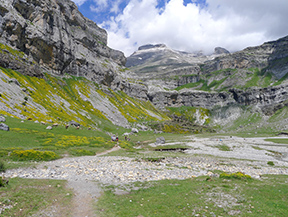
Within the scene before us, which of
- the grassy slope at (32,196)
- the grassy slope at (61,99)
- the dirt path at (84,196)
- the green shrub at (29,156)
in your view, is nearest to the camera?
the grassy slope at (32,196)

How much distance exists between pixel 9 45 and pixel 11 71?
31721mm

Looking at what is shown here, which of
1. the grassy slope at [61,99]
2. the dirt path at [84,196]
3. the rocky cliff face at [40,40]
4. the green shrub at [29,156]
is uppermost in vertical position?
the rocky cliff face at [40,40]

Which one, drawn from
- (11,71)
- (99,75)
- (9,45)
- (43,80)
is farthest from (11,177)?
(99,75)

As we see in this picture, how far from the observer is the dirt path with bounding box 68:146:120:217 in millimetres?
13430

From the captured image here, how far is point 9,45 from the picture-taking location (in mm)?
118750

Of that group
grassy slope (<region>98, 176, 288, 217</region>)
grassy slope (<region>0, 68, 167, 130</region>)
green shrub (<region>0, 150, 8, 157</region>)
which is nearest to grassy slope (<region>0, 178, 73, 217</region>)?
A: grassy slope (<region>98, 176, 288, 217</region>)

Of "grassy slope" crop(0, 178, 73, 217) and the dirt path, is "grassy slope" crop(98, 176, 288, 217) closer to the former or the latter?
the dirt path

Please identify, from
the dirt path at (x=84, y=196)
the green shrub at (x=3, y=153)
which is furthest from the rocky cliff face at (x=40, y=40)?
the dirt path at (x=84, y=196)

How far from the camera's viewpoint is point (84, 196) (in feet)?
53.5

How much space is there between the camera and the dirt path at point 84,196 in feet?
44.1

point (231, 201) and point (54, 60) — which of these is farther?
point (54, 60)

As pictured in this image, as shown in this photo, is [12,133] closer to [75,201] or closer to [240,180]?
[75,201]

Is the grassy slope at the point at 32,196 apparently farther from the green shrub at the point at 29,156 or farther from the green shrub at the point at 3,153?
the green shrub at the point at 3,153

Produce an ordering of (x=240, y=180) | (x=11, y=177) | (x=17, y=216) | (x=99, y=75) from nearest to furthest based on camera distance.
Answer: (x=17, y=216) < (x=11, y=177) < (x=240, y=180) < (x=99, y=75)
